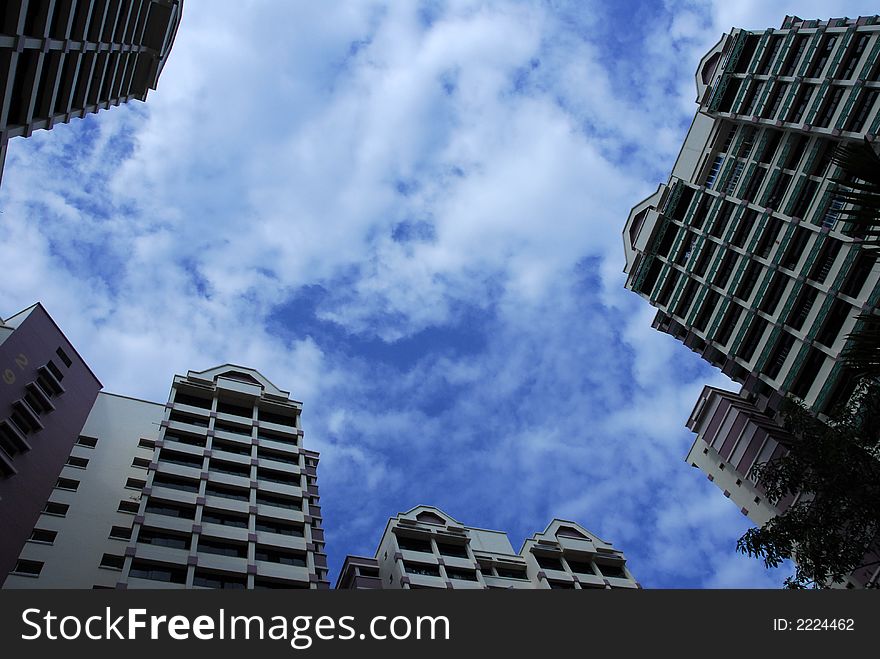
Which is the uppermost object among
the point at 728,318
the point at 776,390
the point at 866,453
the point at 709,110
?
the point at 709,110

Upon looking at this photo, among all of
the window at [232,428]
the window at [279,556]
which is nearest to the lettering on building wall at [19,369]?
the window at [232,428]

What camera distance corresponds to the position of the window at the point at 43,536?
38.0 metres

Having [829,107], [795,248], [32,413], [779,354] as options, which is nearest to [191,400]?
[32,413]

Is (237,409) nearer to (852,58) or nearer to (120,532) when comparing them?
(120,532)

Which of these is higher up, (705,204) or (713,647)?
(705,204)

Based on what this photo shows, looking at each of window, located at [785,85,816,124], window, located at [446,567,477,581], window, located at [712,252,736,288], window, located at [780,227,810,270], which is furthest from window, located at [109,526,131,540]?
window, located at [785,85,816,124]

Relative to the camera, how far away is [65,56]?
28969 millimetres

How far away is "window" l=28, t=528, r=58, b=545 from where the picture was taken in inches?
1495

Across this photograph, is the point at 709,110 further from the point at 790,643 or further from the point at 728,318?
the point at 790,643

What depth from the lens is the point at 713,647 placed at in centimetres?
1063

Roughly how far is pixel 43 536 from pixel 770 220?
1806 inches

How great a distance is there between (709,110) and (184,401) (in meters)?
43.4

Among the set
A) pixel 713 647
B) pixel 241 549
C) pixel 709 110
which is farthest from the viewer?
pixel 709 110

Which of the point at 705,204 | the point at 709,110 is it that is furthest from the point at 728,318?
the point at 709,110
